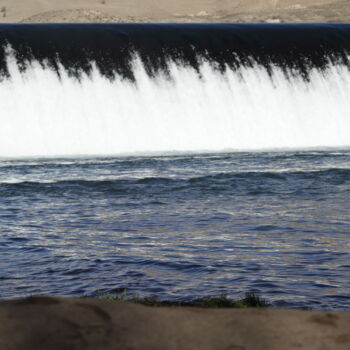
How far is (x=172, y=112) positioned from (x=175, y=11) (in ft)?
181

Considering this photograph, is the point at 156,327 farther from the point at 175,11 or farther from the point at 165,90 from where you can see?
the point at 175,11

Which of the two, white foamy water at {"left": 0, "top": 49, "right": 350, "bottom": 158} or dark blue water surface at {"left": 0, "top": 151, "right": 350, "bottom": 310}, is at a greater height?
white foamy water at {"left": 0, "top": 49, "right": 350, "bottom": 158}

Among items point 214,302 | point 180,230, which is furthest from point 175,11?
point 214,302

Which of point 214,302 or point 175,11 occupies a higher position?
point 175,11

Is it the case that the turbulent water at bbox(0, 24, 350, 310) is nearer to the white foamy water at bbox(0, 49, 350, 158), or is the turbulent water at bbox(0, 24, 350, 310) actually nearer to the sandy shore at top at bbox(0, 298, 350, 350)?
the white foamy water at bbox(0, 49, 350, 158)

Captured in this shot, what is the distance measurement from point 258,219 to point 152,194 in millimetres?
3669

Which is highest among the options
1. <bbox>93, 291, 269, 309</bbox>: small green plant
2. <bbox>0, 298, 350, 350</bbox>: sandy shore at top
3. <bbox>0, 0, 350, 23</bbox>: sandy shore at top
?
<bbox>0, 0, 350, 23</bbox>: sandy shore at top

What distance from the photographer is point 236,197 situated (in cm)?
1591

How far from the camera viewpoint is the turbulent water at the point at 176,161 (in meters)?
9.34

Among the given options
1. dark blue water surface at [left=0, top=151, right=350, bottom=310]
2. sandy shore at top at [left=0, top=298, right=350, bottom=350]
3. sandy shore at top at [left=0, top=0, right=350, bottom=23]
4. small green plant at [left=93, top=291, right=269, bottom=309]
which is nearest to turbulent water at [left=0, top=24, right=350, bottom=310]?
dark blue water surface at [left=0, top=151, right=350, bottom=310]

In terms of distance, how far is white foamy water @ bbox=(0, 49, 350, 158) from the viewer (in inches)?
1011

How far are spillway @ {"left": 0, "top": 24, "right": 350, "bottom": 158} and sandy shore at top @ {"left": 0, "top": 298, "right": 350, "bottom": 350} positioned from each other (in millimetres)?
21734

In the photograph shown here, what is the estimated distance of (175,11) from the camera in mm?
80938

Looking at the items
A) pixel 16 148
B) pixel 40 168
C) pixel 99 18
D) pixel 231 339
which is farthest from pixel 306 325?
pixel 99 18
